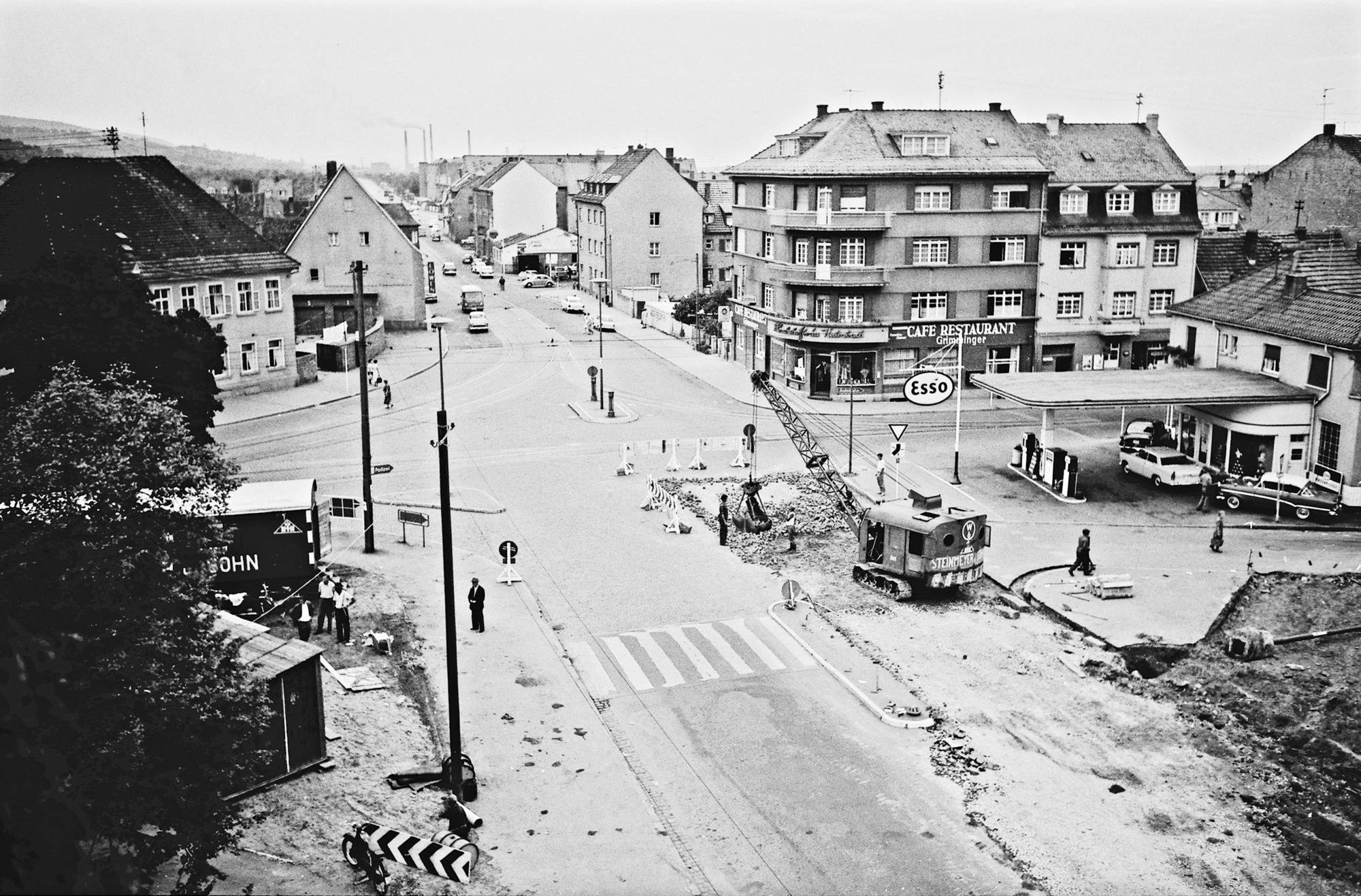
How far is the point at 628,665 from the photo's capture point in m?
26.7

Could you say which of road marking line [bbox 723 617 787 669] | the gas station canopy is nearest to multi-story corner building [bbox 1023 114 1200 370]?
the gas station canopy

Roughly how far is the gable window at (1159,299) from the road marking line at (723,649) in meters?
41.7

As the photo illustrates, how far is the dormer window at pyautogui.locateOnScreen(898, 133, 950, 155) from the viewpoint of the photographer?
60.0 metres

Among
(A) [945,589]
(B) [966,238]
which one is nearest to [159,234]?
(B) [966,238]

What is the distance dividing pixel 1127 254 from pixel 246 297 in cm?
4454

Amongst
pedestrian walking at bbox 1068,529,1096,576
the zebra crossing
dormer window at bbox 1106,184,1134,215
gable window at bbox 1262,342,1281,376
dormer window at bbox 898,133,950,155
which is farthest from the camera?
dormer window at bbox 1106,184,1134,215

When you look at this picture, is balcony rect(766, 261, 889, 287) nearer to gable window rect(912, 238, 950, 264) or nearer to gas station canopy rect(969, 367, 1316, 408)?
gable window rect(912, 238, 950, 264)

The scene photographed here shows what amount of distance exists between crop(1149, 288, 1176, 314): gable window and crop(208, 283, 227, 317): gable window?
46.6 metres

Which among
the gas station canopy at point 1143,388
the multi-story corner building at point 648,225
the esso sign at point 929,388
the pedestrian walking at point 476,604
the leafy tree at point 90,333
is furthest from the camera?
the multi-story corner building at point 648,225

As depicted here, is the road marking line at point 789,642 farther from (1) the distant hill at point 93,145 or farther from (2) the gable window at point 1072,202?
(2) the gable window at point 1072,202

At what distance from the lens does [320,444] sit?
48.7m

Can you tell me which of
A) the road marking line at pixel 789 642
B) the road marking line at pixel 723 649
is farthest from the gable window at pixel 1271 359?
the road marking line at pixel 723 649

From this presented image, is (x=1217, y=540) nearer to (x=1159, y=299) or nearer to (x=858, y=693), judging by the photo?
(x=858, y=693)

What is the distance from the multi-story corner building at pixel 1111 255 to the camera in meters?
60.4
